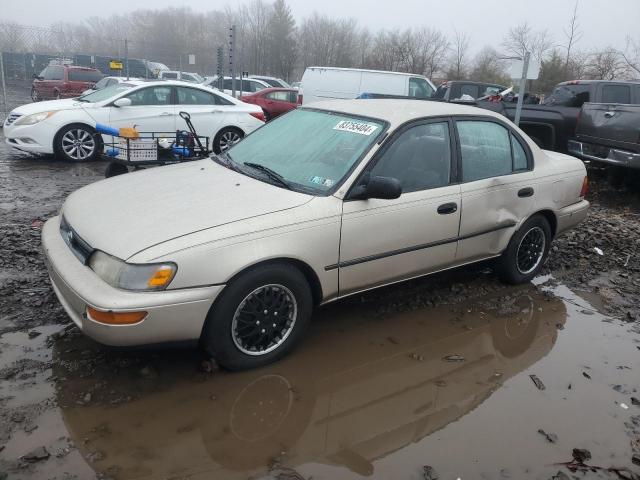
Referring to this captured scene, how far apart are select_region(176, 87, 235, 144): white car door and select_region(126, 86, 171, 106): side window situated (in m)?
0.20

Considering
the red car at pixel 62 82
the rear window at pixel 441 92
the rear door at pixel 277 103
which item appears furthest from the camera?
the red car at pixel 62 82

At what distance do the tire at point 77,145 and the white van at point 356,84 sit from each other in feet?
24.6

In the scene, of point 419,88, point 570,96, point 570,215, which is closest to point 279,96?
point 419,88

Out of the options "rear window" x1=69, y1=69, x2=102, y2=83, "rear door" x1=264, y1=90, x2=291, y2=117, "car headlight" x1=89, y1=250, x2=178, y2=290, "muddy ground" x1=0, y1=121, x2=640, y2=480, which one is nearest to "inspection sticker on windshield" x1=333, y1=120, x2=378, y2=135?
"muddy ground" x1=0, y1=121, x2=640, y2=480

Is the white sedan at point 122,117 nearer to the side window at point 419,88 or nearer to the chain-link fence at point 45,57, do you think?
the side window at point 419,88

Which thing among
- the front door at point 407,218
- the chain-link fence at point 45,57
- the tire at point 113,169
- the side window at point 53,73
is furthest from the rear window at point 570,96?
the side window at point 53,73

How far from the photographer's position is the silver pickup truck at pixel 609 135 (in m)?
8.35

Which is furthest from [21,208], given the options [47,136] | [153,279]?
[153,279]

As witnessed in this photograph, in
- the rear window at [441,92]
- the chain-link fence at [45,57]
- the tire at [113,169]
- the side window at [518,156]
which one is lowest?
the tire at [113,169]

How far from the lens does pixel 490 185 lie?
4391 millimetres

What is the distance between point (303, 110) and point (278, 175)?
1.04m

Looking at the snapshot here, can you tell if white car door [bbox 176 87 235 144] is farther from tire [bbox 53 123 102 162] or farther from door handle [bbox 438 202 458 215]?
door handle [bbox 438 202 458 215]

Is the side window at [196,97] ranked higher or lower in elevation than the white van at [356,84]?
lower

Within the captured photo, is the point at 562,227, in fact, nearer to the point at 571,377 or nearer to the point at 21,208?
the point at 571,377
